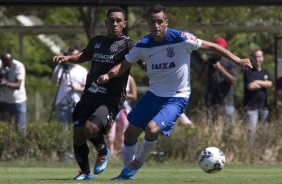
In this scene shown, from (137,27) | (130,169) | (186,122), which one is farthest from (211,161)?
(137,27)

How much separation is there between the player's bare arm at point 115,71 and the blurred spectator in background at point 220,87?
6.51 meters

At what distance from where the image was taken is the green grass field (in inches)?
471

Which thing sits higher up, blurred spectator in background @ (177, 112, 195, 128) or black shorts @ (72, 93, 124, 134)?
black shorts @ (72, 93, 124, 134)

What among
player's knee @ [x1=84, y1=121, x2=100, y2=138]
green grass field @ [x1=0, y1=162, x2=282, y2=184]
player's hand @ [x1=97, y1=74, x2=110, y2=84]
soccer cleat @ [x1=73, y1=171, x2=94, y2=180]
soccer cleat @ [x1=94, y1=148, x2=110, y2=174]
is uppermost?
player's hand @ [x1=97, y1=74, x2=110, y2=84]

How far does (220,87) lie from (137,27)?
22.4 ft

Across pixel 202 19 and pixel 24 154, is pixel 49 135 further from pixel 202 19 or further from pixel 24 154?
pixel 202 19

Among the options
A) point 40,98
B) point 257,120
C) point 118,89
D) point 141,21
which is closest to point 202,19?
point 141,21

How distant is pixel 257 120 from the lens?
18.5 m

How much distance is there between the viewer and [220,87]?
18.5 m

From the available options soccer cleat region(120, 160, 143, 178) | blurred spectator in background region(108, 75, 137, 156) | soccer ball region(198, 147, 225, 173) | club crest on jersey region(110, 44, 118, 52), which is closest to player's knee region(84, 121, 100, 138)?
soccer cleat region(120, 160, 143, 178)

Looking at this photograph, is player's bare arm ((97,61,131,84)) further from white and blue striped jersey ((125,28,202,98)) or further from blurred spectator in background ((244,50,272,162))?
blurred spectator in background ((244,50,272,162))

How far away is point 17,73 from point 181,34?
7.59 meters

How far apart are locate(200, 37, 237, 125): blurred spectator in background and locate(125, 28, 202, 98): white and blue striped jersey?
21.2 feet

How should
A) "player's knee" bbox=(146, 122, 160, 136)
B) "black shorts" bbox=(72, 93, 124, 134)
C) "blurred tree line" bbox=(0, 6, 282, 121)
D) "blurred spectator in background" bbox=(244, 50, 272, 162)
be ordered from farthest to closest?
"blurred tree line" bbox=(0, 6, 282, 121) → "blurred spectator in background" bbox=(244, 50, 272, 162) → "black shorts" bbox=(72, 93, 124, 134) → "player's knee" bbox=(146, 122, 160, 136)
